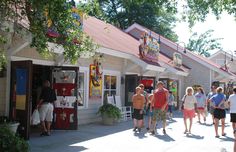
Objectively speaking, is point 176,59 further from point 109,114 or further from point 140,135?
point 140,135

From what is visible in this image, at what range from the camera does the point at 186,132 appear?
13320mm

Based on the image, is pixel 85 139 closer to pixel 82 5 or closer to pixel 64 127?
pixel 64 127

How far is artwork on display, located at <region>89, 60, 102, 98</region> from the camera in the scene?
15.4 m

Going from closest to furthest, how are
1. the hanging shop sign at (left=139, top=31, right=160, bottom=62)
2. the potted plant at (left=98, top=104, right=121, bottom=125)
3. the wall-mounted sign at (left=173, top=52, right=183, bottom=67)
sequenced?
the potted plant at (left=98, top=104, right=121, bottom=125)
the hanging shop sign at (left=139, top=31, right=160, bottom=62)
the wall-mounted sign at (left=173, top=52, right=183, bottom=67)

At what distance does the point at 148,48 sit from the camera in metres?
19.6

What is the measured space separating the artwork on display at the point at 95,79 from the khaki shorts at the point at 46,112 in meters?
4.08

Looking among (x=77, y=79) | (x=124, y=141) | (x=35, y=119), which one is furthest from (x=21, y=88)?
(x=124, y=141)

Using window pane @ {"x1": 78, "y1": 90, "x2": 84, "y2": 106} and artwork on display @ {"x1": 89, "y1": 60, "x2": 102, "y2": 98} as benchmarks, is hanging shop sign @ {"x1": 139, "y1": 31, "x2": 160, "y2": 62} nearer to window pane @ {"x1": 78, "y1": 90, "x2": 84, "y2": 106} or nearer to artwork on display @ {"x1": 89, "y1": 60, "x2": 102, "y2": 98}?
artwork on display @ {"x1": 89, "y1": 60, "x2": 102, "y2": 98}

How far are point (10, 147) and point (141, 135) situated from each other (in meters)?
5.94

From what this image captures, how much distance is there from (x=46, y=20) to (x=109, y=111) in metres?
9.06

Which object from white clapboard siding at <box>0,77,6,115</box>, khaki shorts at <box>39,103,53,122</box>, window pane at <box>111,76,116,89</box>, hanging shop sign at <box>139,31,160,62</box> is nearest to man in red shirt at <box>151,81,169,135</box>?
khaki shorts at <box>39,103,53,122</box>

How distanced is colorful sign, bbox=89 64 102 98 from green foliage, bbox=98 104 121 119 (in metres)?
0.70

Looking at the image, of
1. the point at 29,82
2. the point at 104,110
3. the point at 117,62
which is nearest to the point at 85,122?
the point at 104,110

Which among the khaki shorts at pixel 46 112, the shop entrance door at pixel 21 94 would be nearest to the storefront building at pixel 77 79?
the shop entrance door at pixel 21 94
